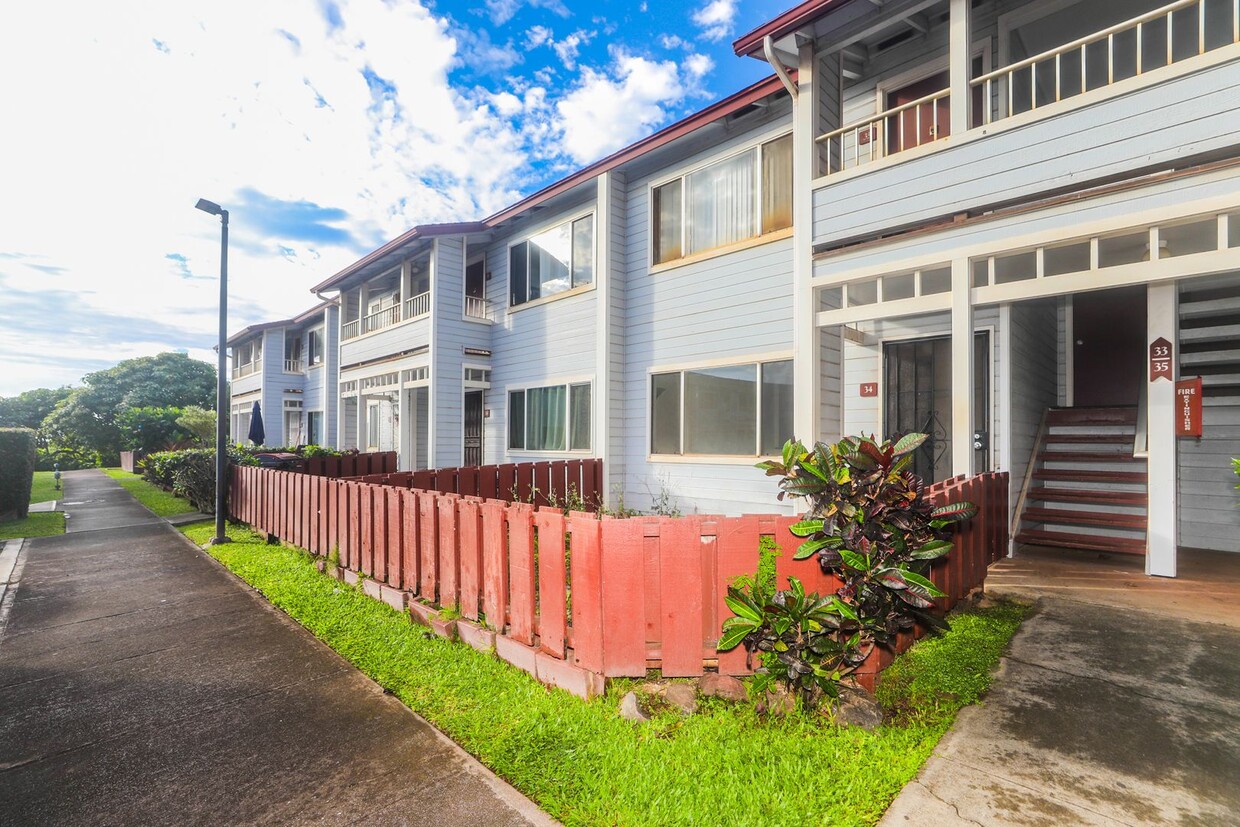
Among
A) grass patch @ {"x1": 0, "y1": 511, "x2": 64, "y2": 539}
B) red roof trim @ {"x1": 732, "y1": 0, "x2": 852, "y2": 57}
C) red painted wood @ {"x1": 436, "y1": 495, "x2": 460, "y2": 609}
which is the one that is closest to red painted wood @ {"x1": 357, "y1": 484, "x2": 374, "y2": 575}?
red painted wood @ {"x1": 436, "y1": 495, "x2": 460, "y2": 609}

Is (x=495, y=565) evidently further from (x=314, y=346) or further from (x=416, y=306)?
(x=314, y=346)

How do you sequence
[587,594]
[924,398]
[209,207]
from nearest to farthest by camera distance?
[587,594], [924,398], [209,207]

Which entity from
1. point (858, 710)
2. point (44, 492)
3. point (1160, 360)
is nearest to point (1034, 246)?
point (1160, 360)

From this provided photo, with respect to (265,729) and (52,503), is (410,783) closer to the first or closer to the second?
(265,729)

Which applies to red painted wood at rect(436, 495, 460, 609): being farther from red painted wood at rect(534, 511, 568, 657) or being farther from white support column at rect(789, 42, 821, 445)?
white support column at rect(789, 42, 821, 445)

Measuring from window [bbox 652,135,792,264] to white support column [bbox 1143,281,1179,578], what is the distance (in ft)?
14.7

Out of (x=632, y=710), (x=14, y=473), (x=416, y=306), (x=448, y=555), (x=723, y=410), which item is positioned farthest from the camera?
(x=416, y=306)

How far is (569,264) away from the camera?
11.6 m

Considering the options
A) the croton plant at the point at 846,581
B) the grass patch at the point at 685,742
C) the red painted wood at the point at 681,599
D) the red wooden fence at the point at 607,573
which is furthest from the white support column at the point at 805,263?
the red painted wood at the point at 681,599

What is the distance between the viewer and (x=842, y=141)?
797 centimetres

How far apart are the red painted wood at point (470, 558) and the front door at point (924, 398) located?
19.4ft

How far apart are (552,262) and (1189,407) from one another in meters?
10.3

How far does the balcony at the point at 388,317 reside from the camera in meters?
13.8

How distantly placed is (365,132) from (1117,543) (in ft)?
52.6
